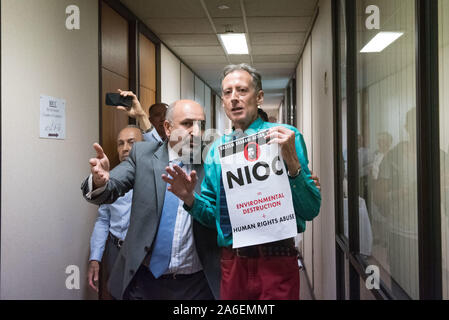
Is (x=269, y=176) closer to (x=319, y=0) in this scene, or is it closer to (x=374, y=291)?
(x=374, y=291)

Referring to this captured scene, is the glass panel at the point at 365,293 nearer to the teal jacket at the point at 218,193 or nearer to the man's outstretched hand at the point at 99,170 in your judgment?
the teal jacket at the point at 218,193

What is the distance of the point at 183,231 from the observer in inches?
67.2

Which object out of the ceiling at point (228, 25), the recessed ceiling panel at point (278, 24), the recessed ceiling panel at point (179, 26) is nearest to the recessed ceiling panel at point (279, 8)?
the ceiling at point (228, 25)

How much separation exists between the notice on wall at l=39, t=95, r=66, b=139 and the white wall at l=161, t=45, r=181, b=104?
2.64 m

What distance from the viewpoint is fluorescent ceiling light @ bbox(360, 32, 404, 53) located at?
166 centimetres

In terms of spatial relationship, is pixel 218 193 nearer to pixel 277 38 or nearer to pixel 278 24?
pixel 278 24

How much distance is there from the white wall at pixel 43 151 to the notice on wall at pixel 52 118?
→ 0.05 metres

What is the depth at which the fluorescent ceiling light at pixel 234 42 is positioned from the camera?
483cm

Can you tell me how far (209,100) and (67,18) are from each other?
7.00 meters

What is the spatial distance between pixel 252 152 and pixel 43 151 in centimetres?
142

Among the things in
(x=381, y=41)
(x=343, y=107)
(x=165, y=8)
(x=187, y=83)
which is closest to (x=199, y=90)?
(x=187, y=83)

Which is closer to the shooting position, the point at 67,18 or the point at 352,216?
the point at 352,216
